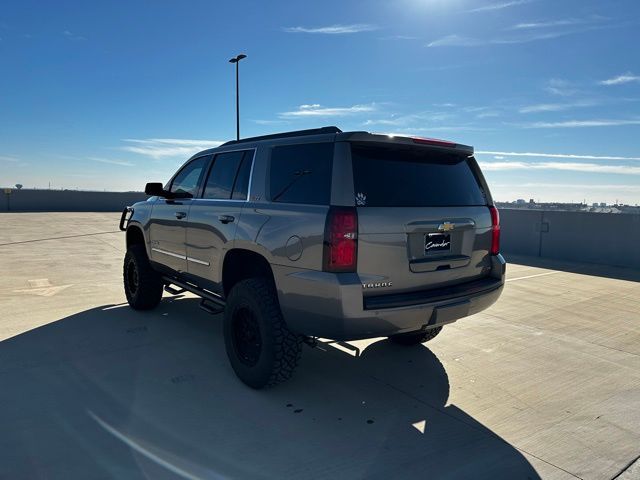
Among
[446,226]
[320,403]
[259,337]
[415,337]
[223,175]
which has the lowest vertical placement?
[320,403]

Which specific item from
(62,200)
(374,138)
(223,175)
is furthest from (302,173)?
(62,200)

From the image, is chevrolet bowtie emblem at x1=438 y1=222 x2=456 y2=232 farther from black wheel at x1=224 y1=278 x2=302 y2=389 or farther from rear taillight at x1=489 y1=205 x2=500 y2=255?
black wheel at x1=224 y1=278 x2=302 y2=389

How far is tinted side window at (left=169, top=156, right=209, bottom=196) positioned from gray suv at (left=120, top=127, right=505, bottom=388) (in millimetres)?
536

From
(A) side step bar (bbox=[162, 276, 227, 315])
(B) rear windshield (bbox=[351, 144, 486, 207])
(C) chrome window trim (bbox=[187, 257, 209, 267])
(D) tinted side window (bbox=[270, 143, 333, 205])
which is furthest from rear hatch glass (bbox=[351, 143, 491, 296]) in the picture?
→ (C) chrome window trim (bbox=[187, 257, 209, 267])

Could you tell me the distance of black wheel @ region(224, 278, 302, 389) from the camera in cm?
331

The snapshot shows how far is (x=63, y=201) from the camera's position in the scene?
2888 centimetres

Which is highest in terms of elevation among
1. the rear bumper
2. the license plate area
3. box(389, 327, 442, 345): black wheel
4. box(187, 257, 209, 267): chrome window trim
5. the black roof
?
the black roof

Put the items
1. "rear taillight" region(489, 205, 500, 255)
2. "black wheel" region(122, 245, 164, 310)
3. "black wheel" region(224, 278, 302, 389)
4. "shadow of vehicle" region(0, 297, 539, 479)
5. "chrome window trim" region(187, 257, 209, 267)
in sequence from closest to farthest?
"shadow of vehicle" region(0, 297, 539, 479)
"black wheel" region(224, 278, 302, 389)
"rear taillight" region(489, 205, 500, 255)
"chrome window trim" region(187, 257, 209, 267)
"black wheel" region(122, 245, 164, 310)

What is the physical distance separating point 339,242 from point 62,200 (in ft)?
101

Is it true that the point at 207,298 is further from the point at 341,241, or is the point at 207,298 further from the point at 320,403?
the point at 341,241

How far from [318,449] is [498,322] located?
11.8 ft

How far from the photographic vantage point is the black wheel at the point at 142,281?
5543mm

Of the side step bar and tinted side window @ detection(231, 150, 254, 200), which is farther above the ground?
tinted side window @ detection(231, 150, 254, 200)

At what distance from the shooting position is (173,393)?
3.45 m
